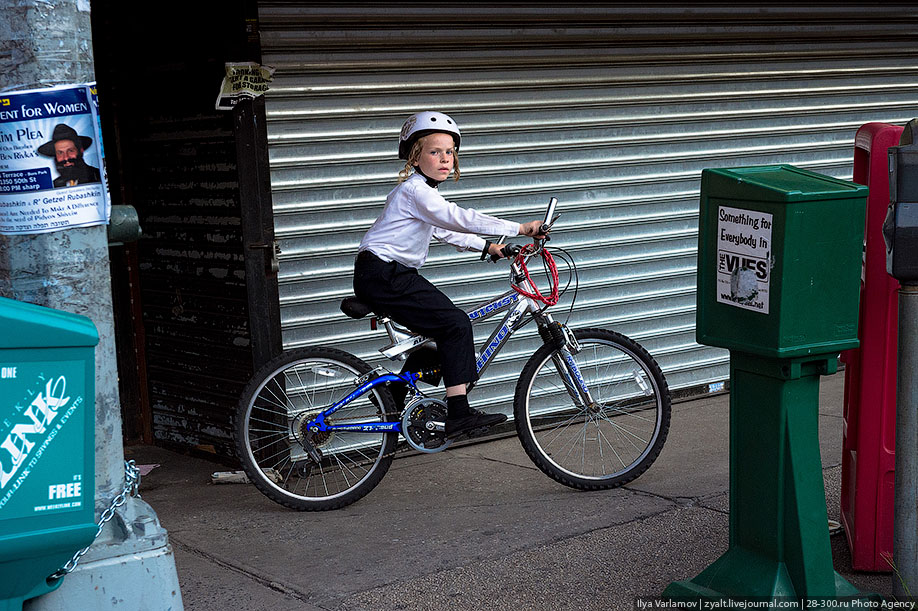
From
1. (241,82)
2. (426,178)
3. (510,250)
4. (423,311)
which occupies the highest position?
(241,82)

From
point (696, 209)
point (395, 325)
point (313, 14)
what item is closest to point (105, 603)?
point (395, 325)

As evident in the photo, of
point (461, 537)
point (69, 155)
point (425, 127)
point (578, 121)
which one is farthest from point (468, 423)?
point (69, 155)

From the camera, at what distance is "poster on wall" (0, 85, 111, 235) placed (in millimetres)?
2863

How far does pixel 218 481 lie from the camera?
5742 millimetres

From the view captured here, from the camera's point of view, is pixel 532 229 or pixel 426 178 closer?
pixel 532 229

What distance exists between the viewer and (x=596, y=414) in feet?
17.8

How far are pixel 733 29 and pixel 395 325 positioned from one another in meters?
3.64

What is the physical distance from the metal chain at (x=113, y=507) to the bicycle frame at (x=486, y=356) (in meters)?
1.83

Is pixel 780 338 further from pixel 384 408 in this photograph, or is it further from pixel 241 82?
pixel 241 82

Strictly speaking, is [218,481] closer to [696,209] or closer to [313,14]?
[313,14]

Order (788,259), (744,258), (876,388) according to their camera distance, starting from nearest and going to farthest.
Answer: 1. (788,259)
2. (744,258)
3. (876,388)

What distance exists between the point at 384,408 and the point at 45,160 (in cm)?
252

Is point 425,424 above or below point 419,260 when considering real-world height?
below

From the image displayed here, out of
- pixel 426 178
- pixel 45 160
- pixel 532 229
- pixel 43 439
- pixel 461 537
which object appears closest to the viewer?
pixel 43 439
